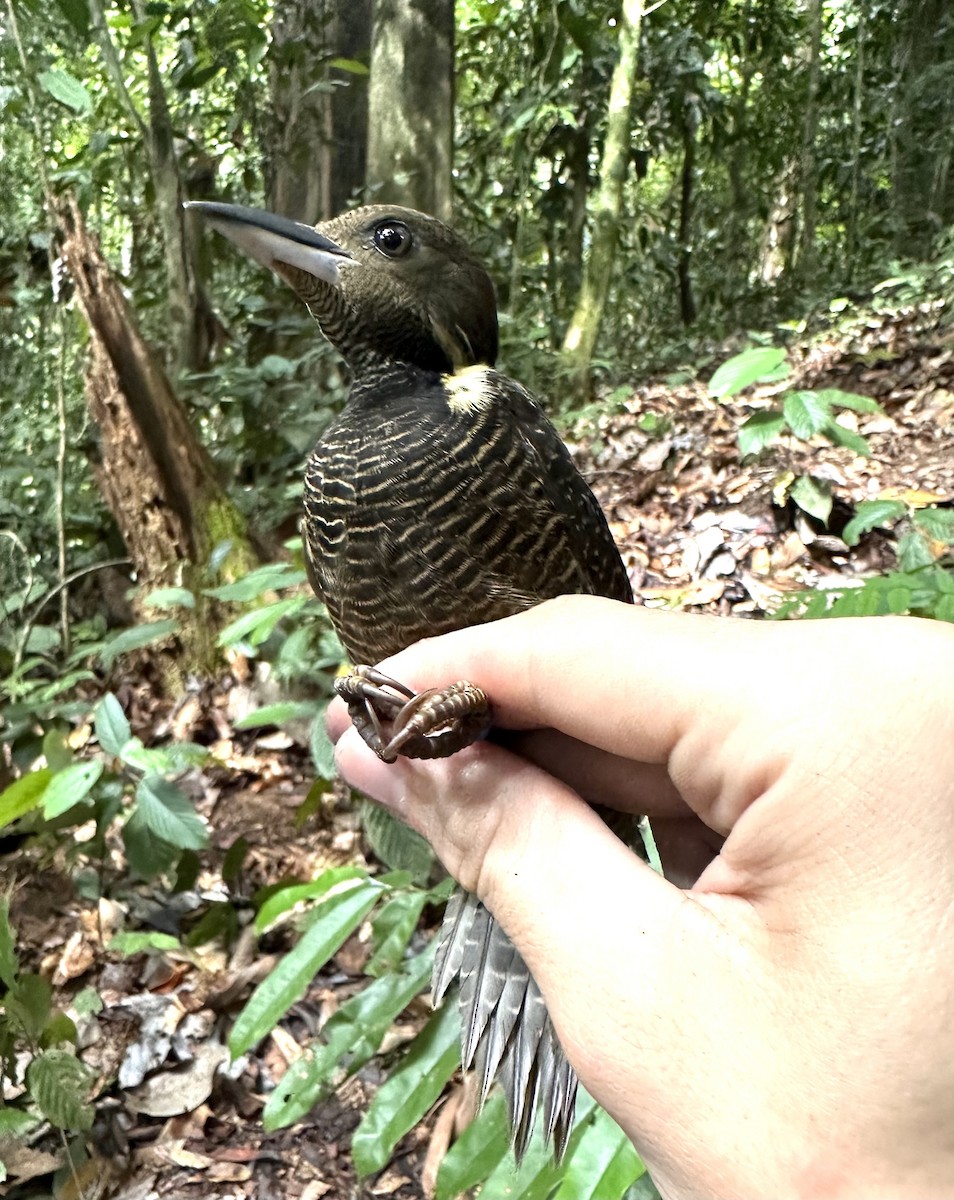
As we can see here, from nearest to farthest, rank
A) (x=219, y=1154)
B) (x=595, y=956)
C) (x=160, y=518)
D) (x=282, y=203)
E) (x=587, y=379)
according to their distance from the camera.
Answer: (x=595, y=956) → (x=219, y=1154) → (x=160, y=518) → (x=282, y=203) → (x=587, y=379)

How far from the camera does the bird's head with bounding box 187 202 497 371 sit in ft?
5.09

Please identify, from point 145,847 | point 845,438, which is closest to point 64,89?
point 145,847

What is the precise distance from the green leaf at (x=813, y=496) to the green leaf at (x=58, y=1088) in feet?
8.50

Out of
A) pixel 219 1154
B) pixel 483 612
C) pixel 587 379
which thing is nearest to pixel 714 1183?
pixel 483 612

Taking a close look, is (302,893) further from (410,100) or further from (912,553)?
(410,100)

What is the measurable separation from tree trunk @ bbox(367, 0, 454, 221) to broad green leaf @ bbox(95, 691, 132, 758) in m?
2.62

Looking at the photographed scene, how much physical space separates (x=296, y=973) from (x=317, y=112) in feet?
12.4

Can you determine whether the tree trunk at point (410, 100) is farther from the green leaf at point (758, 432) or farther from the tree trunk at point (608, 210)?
the green leaf at point (758, 432)

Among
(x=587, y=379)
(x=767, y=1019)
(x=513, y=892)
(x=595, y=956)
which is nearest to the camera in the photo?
(x=767, y=1019)

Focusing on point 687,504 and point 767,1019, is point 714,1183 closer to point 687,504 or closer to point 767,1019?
point 767,1019

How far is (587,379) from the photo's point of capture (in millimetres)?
5066

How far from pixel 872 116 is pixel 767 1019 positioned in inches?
321

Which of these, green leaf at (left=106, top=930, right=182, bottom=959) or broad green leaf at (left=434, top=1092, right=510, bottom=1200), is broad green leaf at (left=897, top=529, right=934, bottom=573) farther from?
green leaf at (left=106, top=930, right=182, bottom=959)

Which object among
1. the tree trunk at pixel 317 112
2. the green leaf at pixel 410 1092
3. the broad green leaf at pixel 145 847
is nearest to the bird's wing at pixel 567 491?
the green leaf at pixel 410 1092
